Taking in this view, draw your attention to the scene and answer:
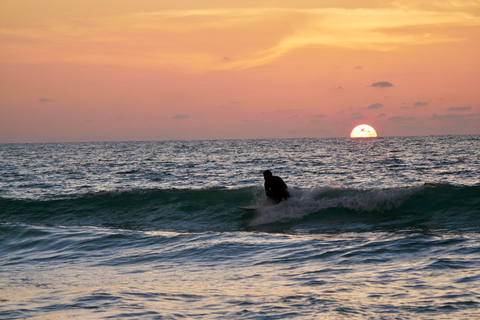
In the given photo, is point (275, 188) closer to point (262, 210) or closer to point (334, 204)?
point (262, 210)

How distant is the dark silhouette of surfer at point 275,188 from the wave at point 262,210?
10.5 inches

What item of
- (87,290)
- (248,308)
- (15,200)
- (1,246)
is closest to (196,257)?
(87,290)

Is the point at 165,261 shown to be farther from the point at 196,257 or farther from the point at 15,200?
the point at 15,200

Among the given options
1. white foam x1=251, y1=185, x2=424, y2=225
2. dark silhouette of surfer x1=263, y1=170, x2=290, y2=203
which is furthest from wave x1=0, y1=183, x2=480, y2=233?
dark silhouette of surfer x1=263, y1=170, x2=290, y2=203

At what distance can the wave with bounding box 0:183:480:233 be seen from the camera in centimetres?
1493

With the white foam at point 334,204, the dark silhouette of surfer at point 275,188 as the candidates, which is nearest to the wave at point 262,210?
the white foam at point 334,204

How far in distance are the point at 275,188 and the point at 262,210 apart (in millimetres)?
903

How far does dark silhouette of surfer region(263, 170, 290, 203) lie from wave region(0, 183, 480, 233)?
27cm

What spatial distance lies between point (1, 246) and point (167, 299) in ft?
26.9

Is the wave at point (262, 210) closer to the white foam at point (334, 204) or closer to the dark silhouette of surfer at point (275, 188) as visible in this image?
the white foam at point (334, 204)

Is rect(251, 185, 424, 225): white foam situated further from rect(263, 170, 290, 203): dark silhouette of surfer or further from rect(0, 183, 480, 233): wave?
rect(263, 170, 290, 203): dark silhouette of surfer

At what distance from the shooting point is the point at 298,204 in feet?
54.8

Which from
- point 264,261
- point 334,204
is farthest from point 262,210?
point 264,261

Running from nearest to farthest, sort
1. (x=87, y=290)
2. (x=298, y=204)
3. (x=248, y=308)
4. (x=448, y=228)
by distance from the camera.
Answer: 1. (x=248, y=308)
2. (x=87, y=290)
3. (x=448, y=228)
4. (x=298, y=204)
